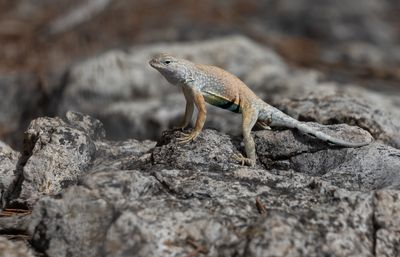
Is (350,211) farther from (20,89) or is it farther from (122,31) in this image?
(122,31)

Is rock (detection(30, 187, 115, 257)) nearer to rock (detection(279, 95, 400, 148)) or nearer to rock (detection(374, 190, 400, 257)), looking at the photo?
rock (detection(374, 190, 400, 257))

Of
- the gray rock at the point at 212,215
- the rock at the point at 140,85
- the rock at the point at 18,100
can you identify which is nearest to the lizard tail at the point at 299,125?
the gray rock at the point at 212,215

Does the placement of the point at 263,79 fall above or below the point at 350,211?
above

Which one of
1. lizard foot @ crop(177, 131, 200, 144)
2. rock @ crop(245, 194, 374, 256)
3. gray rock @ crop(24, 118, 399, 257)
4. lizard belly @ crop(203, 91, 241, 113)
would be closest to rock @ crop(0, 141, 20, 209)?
gray rock @ crop(24, 118, 399, 257)

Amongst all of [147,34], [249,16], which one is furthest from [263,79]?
[249,16]

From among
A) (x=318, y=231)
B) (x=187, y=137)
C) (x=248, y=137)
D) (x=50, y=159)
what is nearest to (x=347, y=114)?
(x=248, y=137)
